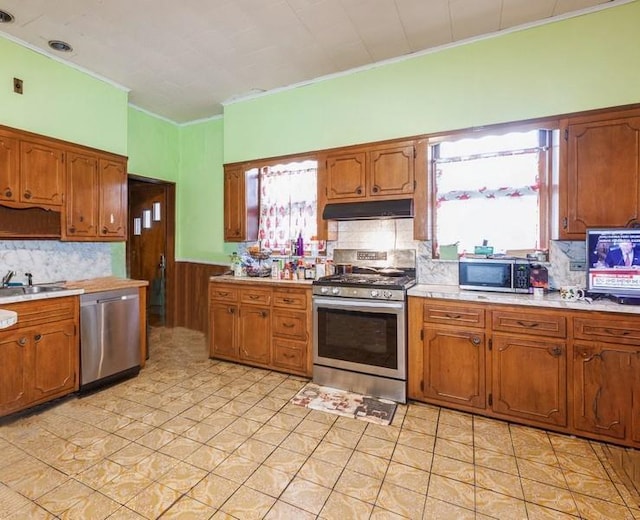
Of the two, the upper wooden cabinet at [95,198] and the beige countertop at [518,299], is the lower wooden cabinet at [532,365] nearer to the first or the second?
the beige countertop at [518,299]

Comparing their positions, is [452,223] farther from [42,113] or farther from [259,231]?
[42,113]

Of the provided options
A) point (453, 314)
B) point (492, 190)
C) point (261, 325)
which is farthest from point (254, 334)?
point (492, 190)

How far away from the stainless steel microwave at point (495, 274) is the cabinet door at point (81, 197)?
3651 mm

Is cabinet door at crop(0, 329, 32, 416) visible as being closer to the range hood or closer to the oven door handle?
the oven door handle

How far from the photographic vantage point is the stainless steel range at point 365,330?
283 centimetres

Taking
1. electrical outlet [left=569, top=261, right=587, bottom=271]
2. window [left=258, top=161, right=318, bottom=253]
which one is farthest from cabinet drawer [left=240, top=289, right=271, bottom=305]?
electrical outlet [left=569, top=261, right=587, bottom=271]

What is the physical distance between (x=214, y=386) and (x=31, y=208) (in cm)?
237

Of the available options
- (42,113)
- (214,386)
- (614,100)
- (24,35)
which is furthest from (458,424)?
(24,35)

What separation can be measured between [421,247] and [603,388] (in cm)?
172

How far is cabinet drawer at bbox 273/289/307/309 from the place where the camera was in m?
3.35

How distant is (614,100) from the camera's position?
253cm

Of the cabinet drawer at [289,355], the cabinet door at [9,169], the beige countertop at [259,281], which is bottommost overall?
the cabinet drawer at [289,355]

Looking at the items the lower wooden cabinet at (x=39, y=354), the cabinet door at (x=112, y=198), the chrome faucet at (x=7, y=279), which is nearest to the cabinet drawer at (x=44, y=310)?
the lower wooden cabinet at (x=39, y=354)

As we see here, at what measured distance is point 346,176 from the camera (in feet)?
11.3
